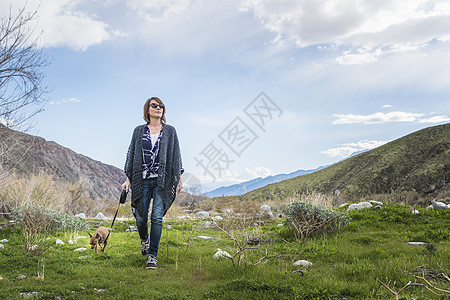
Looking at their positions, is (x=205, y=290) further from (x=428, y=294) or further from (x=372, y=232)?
(x=372, y=232)

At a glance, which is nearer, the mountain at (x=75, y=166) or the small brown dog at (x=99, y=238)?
the small brown dog at (x=99, y=238)

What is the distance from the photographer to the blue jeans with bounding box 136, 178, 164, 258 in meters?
5.24

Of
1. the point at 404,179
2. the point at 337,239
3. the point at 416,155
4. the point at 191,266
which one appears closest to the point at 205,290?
the point at 191,266

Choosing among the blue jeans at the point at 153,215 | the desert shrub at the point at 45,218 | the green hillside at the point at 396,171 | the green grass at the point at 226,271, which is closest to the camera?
the green grass at the point at 226,271

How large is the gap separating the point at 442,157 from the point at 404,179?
15.0ft

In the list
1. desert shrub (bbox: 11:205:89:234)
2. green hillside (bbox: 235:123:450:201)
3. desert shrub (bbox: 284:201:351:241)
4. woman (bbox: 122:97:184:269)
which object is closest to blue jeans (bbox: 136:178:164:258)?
woman (bbox: 122:97:184:269)

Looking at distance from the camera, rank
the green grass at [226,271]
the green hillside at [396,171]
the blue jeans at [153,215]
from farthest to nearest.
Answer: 1. the green hillside at [396,171]
2. the blue jeans at [153,215]
3. the green grass at [226,271]

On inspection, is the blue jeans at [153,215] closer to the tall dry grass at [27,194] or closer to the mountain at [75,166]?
the tall dry grass at [27,194]

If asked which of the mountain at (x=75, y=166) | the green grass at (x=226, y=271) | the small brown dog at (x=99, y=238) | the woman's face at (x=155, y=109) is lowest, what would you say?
the green grass at (x=226, y=271)

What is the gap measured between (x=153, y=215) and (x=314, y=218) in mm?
4112

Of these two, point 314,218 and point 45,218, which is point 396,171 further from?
point 45,218

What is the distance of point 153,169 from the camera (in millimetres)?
5527

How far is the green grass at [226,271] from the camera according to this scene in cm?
366

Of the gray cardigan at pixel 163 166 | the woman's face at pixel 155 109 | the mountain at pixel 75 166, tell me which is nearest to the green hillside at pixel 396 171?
the gray cardigan at pixel 163 166
